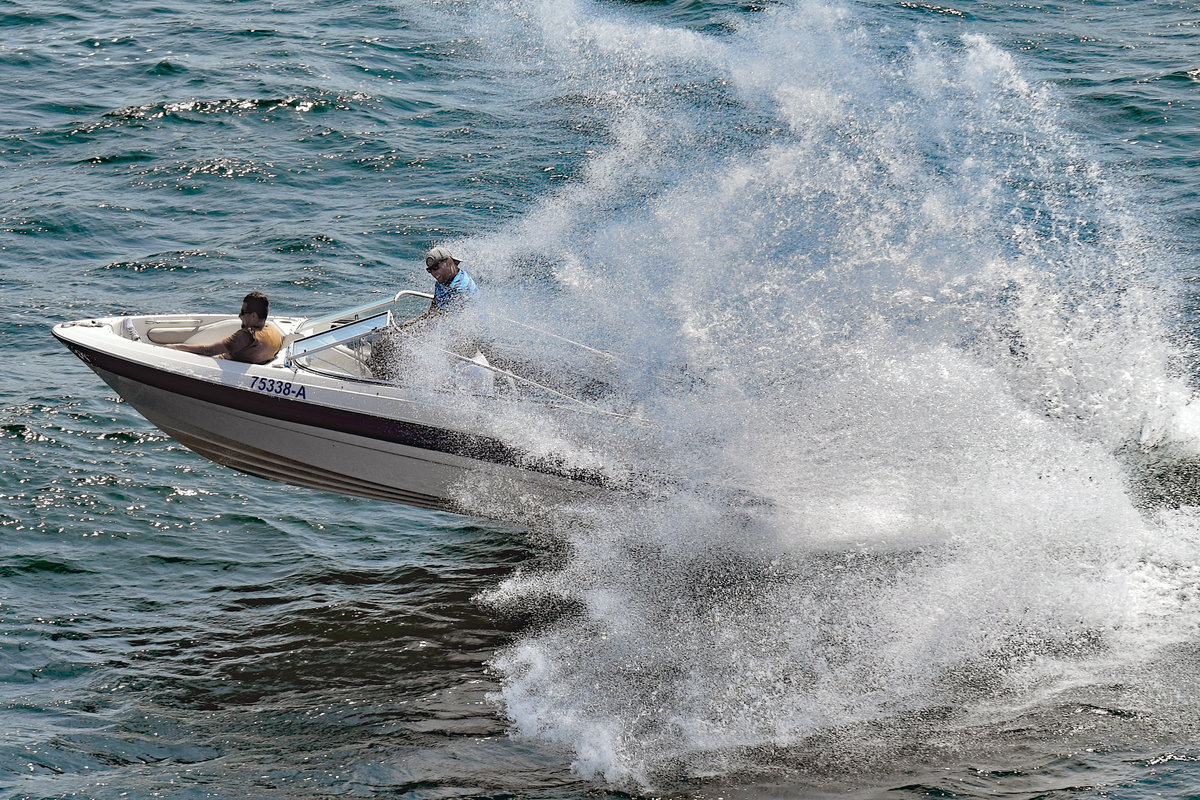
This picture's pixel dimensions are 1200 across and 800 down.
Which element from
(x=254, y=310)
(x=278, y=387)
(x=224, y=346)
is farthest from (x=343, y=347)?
(x=224, y=346)

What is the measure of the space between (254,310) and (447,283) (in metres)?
1.56

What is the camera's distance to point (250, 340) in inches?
364

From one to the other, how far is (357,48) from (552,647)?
15888 millimetres

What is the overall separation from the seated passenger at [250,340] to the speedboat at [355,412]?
0.37 feet

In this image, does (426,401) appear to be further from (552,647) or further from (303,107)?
(303,107)

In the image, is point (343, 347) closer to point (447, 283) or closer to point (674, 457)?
point (447, 283)

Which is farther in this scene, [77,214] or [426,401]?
[77,214]

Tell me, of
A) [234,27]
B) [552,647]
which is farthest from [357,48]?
[552,647]

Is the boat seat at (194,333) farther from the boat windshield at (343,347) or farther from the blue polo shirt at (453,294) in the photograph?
the blue polo shirt at (453,294)

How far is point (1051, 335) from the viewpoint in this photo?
12320 millimetres

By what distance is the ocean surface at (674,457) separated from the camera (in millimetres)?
7629

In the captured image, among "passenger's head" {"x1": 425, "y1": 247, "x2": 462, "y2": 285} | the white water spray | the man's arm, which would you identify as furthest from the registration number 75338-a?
the white water spray

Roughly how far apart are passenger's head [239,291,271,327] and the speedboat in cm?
33

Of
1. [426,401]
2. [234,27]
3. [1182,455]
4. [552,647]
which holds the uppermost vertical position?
[234,27]
